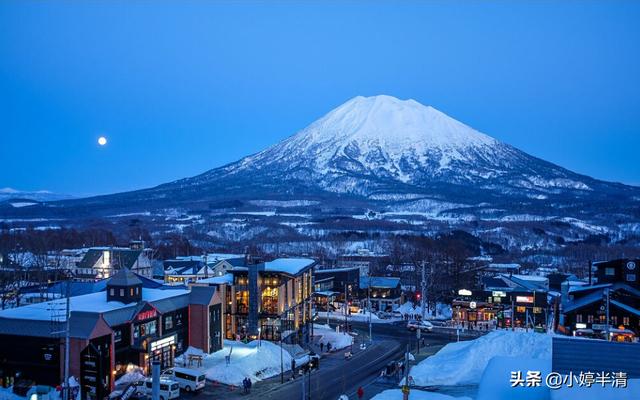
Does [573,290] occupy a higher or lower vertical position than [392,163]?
lower

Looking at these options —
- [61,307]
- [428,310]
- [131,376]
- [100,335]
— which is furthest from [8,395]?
[428,310]

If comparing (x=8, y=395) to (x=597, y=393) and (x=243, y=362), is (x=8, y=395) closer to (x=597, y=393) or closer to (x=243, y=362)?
(x=243, y=362)

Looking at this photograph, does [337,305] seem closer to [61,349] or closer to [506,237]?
[61,349]

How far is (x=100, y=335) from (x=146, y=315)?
2.86 meters

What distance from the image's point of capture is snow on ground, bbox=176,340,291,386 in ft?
72.6

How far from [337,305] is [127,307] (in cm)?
2293

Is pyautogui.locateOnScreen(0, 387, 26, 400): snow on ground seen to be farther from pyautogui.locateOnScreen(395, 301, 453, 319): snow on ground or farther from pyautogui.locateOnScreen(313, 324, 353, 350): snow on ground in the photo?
pyautogui.locateOnScreen(395, 301, 453, 319): snow on ground

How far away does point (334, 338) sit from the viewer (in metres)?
30.6

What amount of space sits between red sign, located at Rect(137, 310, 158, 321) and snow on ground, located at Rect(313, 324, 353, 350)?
911 centimetres

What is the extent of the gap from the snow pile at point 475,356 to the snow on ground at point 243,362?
5561 mm

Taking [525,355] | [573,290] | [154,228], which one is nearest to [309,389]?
[525,355]

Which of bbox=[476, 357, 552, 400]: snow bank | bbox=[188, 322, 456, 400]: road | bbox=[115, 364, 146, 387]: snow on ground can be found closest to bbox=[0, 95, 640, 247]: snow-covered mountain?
bbox=[188, 322, 456, 400]: road

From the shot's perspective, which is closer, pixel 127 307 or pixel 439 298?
pixel 127 307

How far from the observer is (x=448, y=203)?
128375mm
